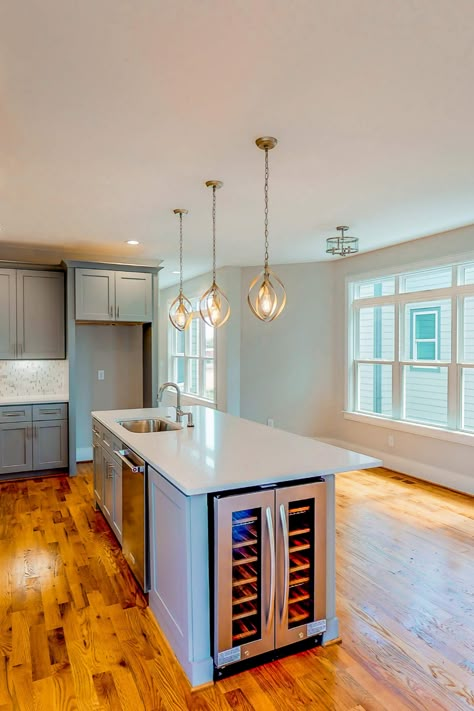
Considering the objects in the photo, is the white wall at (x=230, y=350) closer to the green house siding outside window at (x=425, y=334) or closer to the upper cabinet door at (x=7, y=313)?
the green house siding outside window at (x=425, y=334)

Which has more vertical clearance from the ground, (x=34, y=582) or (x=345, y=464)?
(x=345, y=464)

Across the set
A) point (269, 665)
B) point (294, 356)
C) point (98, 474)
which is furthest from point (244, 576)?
point (294, 356)

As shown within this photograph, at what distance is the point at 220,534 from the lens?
6.36 feet

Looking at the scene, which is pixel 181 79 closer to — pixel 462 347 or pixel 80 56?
pixel 80 56

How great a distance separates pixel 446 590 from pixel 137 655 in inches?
70.6

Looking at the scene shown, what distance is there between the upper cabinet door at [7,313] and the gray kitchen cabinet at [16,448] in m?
0.79

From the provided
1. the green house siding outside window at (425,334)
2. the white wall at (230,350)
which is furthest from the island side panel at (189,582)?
the white wall at (230,350)

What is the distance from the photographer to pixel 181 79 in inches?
76.0

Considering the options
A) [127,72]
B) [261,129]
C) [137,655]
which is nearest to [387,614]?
[137,655]

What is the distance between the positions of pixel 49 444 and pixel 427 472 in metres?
4.06

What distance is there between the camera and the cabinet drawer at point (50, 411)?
191 inches

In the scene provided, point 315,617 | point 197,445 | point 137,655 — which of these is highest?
point 197,445

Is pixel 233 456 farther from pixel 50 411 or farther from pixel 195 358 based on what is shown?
pixel 195 358

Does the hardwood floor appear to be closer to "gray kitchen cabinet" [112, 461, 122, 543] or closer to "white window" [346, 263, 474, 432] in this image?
"gray kitchen cabinet" [112, 461, 122, 543]
